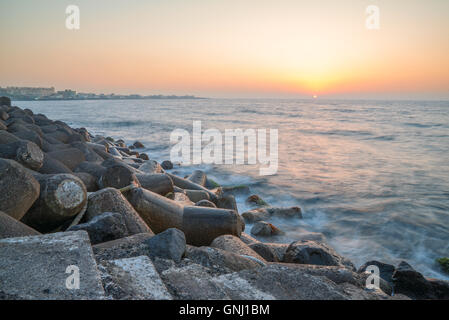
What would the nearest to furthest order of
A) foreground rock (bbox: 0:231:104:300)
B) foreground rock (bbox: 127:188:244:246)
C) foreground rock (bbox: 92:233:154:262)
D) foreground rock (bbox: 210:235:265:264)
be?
foreground rock (bbox: 0:231:104:300), foreground rock (bbox: 92:233:154:262), foreground rock (bbox: 210:235:265:264), foreground rock (bbox: 127:188:244:246)

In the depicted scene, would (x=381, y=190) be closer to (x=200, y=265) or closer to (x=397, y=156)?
(x=397, y=156)

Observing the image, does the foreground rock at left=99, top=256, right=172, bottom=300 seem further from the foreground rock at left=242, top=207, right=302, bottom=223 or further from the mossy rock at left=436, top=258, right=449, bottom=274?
the mossy rock at left=436, top=258, right=449, bottom=274

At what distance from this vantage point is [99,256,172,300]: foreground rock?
1.56 meters

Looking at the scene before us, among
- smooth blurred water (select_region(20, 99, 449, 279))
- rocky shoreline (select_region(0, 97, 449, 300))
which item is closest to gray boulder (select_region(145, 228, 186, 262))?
rocky shoreline (select_region(0, 97, 449, 300))

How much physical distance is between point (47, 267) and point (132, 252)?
609 mm

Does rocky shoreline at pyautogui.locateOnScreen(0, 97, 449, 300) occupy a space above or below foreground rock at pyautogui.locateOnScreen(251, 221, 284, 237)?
above

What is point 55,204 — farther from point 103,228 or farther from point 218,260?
point 218,260

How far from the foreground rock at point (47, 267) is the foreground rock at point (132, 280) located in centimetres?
7

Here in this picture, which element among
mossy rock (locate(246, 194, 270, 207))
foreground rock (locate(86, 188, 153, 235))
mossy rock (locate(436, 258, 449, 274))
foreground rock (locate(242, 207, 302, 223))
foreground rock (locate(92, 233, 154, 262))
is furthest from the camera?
mossy rock (locate(246, 194, 270, 207))

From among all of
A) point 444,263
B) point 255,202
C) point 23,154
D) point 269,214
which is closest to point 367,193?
Result: point 255,202

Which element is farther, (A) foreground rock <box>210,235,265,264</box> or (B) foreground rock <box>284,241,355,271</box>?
(B) foreground rock <box>284,241,355,271</box>

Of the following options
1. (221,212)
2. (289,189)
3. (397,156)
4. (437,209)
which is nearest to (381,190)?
(437,209)
